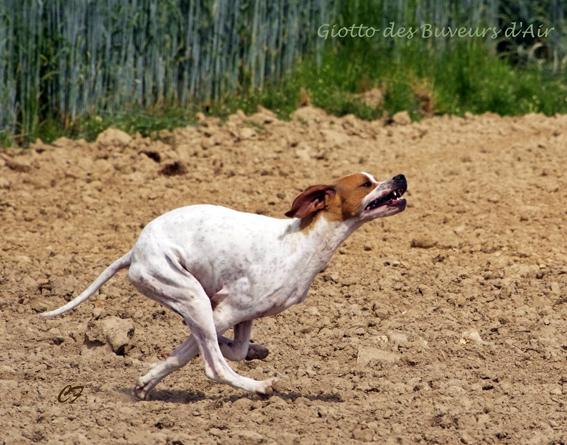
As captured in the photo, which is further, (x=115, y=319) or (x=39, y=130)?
(x=39, y=130)

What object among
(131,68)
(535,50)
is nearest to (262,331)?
(131,68)

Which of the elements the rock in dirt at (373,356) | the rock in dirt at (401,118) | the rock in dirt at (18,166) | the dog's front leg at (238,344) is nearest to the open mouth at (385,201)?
the dog's front leg at (238,344)

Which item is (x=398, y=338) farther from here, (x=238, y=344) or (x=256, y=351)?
(x=238, y=344)

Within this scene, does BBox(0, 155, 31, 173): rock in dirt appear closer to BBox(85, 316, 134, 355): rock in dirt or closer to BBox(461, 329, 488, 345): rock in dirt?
BBox(85, 316, 134, 355): rock in dirt

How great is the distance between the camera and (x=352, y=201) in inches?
290

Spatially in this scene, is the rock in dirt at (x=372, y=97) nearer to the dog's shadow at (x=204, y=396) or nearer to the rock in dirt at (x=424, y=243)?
the rock in dirt at (x=424, y=243)

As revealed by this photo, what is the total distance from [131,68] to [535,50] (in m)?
5.37

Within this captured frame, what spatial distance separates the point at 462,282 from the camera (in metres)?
10.1

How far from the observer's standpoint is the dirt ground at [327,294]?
7207mm

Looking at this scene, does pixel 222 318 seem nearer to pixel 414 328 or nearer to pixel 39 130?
pixel 414 328

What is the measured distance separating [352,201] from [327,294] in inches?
105

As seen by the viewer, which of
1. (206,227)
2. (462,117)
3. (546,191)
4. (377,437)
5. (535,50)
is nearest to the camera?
(377,437)

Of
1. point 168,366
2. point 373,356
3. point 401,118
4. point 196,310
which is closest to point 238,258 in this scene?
point 196,310

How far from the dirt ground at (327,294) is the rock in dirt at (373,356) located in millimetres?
15
